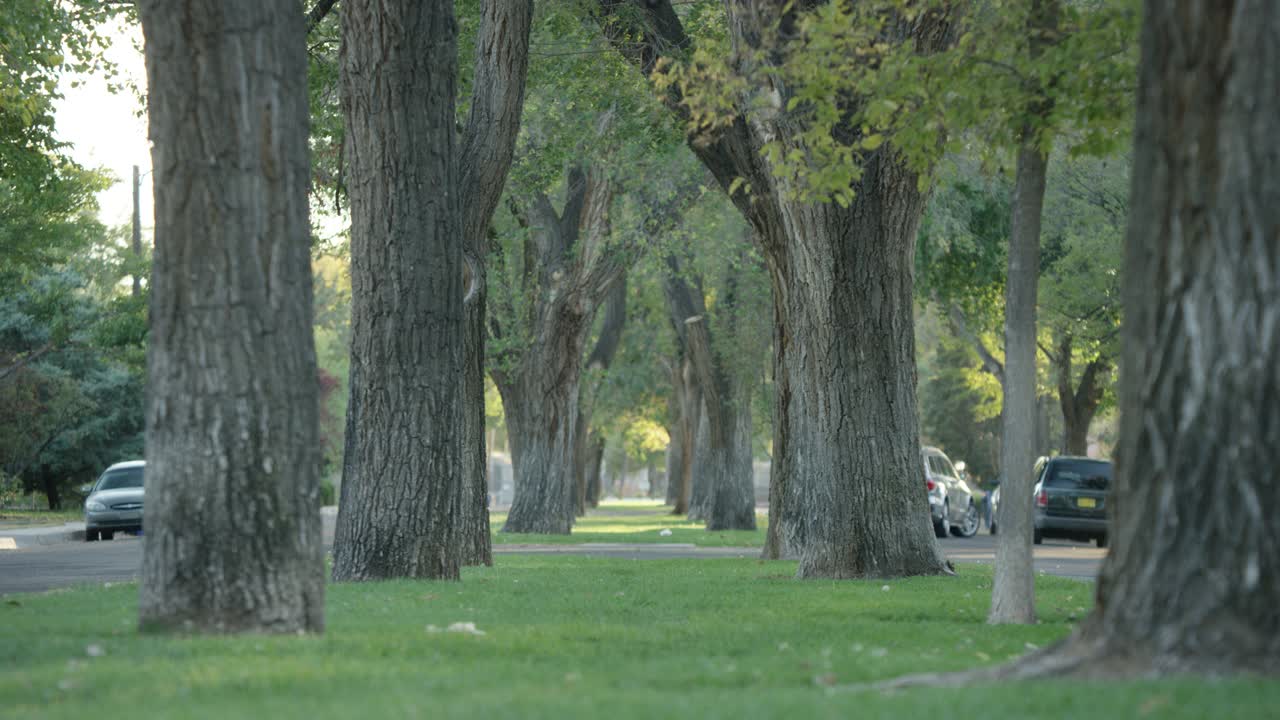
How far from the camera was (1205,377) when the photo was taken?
5.72 metres

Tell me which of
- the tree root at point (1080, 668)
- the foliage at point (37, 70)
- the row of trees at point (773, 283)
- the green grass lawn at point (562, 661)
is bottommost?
the green grass lawn at point (562, 661)

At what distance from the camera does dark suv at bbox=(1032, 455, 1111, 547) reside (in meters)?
27.7

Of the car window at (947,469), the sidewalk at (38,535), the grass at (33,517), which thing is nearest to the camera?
the sidewalk at (38,535)

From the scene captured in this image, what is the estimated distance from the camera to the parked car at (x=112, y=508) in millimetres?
29453

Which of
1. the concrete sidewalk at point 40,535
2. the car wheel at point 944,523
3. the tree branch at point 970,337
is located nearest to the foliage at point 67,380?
the concrete sidewalk at point 40,535

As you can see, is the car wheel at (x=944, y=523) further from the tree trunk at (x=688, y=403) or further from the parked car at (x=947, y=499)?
the tree trunk at (x=688, y=403)

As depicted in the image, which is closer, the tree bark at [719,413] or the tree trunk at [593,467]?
the tree bark at [719,413]

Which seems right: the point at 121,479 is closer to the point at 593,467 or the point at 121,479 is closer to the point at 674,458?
the point at 674,458

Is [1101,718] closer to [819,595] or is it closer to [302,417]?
[302,417]

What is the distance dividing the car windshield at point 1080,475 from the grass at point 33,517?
21.8m

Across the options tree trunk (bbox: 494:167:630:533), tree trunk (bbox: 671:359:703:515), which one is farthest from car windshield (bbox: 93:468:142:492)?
tree trunk (bbox: 671:359:703:515)

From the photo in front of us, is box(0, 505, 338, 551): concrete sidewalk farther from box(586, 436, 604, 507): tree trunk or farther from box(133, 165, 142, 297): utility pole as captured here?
box(586, 436, 604, 507): tree trunk

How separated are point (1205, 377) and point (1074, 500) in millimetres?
22918

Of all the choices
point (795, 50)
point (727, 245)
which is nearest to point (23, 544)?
point (727, 245)
